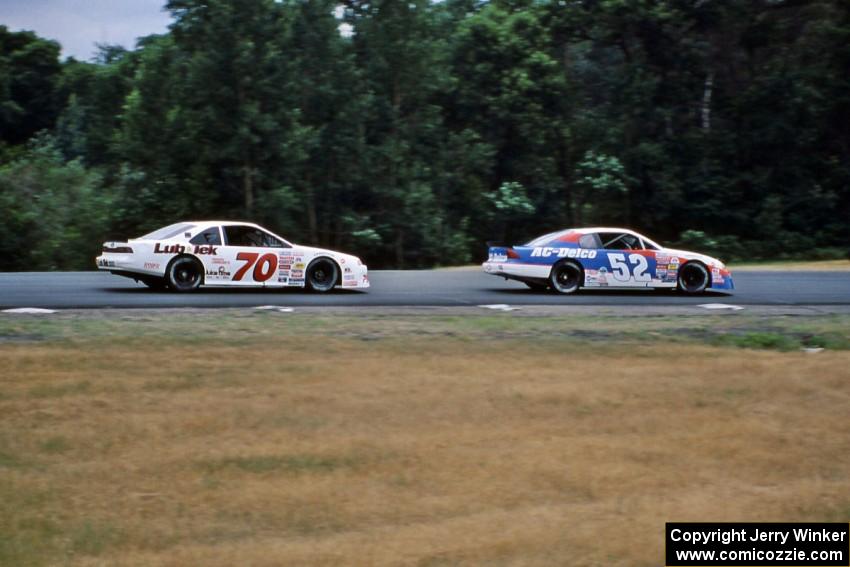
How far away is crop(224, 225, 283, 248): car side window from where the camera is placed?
18.7m

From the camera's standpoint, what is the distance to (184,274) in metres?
18.4

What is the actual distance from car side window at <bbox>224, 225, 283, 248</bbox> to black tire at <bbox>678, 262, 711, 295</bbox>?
277 inches


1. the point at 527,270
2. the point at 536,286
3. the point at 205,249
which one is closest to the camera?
the point at 205,249

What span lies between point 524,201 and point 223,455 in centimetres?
3175

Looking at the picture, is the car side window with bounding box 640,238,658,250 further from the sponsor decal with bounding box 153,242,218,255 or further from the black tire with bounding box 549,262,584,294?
the sponsor decal with bounding box 153,242,218,255

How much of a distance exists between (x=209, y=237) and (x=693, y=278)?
27.7ft

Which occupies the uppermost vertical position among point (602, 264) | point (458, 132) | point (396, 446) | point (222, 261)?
point (458, 132)

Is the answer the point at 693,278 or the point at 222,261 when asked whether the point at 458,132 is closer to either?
the point at 693,278

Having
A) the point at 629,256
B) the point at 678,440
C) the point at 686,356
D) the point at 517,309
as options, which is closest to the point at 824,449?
the point at 678,440

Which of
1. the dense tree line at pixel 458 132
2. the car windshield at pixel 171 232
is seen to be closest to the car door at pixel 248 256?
the car windshield at pixel 171 232

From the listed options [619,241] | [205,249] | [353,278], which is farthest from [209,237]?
[619,241]

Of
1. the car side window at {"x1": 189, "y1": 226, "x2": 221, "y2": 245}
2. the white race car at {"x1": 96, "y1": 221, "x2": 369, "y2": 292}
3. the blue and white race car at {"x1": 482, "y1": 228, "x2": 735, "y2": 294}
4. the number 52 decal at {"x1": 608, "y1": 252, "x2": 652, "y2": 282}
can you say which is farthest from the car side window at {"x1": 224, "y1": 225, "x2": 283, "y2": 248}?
the number 52 decal at {"x1": 608, "y1": 252, "x2": 652, "y2": 282}

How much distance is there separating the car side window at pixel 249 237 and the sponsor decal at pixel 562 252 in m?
4.34

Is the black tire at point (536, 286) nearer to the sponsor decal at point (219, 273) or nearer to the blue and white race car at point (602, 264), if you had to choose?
the blue and white race car at point (602, 264)
